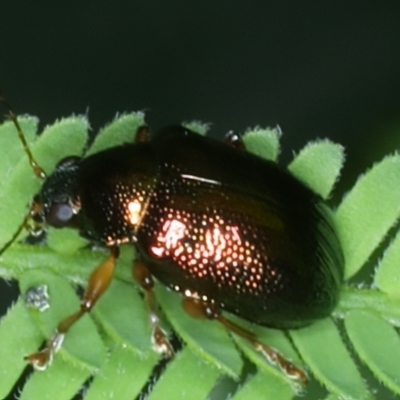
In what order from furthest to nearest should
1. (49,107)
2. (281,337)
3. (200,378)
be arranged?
1. (49,107)
2. (281,337)
3. (200,378)

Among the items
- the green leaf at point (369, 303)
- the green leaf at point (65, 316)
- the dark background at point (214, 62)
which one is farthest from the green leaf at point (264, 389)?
the dark background at point (214, 62)

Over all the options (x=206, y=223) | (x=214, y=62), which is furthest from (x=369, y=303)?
(x=214, y=62)

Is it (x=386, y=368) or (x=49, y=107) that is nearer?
(x=386, y=368)

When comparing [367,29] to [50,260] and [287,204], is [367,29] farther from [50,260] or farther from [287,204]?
[50,260]

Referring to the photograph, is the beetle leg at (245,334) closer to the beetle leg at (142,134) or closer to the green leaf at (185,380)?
the green leaf at (185,380)

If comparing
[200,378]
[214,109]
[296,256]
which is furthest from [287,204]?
[214,109]

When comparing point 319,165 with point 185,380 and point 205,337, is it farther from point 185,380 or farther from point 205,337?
point 185,380
